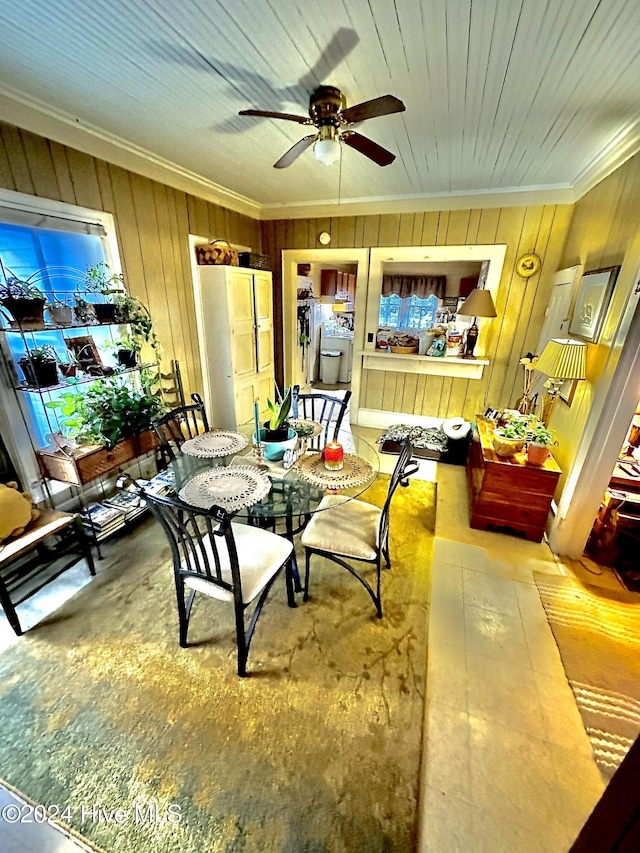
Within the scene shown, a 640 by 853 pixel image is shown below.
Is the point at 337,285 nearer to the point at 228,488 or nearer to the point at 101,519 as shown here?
the point at 101,519

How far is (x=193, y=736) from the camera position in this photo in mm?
1360

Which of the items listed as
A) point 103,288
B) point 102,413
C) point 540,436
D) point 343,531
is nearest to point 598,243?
point 540,436

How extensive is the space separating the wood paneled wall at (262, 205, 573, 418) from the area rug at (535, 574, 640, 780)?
91.6 inches

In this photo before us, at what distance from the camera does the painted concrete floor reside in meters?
1.12

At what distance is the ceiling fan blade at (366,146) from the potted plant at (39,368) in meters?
2.04

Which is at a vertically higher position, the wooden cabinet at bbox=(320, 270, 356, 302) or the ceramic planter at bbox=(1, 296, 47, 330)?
the wooden cabinet at bbox=(320, 270, 356, 302)

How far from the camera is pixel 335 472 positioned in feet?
6.28

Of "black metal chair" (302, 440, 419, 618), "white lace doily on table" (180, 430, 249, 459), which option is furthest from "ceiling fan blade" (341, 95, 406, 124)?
"white lace doily on table" (180, 430, 249, 459)

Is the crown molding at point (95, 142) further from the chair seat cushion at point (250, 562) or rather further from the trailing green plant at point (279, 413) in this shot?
the chair seat cushion at point (250, 562)

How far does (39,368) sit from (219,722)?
2029 millimetres

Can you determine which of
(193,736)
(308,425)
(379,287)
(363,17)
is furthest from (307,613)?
(379,287)

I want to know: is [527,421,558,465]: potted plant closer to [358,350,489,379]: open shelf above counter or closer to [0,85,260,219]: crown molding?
[358,350,489,379]: open shelf above counter

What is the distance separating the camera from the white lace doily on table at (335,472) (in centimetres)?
182

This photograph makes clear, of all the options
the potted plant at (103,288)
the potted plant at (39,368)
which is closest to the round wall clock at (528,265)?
the potted plant at (103,288)
